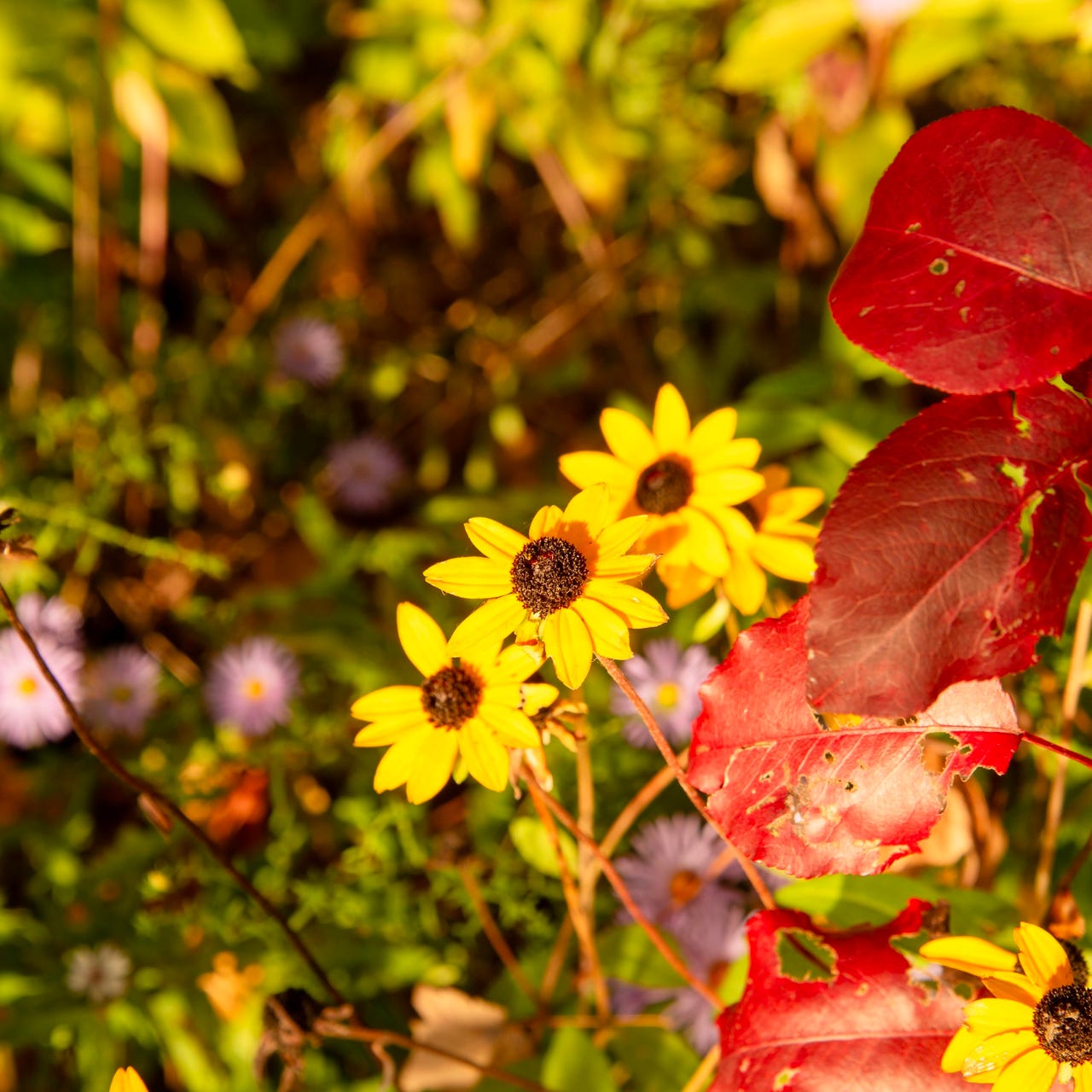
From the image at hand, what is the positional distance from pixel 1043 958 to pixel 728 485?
0.58 m

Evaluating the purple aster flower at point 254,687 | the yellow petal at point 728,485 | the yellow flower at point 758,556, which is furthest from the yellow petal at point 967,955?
the purple aster flower at point 254,687

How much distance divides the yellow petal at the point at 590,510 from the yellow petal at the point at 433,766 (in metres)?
0.27

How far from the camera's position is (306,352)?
2.10 meters

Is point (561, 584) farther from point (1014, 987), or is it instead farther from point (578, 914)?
point (1014, 987)

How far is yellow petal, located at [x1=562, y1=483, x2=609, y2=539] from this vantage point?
1006mm

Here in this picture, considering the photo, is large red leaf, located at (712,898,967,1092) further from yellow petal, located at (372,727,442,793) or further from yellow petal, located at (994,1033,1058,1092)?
yellow petal, located at (372,727,442,793)

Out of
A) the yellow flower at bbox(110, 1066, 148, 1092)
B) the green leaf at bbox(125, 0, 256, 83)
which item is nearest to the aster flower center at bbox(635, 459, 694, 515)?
the yellow flower at bbox(110, 1066, 148, 1092)

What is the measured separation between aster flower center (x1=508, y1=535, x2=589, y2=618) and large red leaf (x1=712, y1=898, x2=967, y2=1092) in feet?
1.49

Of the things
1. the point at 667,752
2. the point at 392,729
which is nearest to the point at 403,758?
the point at 392,729

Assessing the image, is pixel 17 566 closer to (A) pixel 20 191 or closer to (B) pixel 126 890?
(B) pixel 126 890

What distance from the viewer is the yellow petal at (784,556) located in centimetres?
116

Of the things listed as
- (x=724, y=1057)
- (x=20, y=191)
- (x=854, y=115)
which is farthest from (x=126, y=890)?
(x=854, y=115)

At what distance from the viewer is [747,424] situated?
62.5 inches

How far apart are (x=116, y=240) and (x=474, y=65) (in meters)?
0.89
